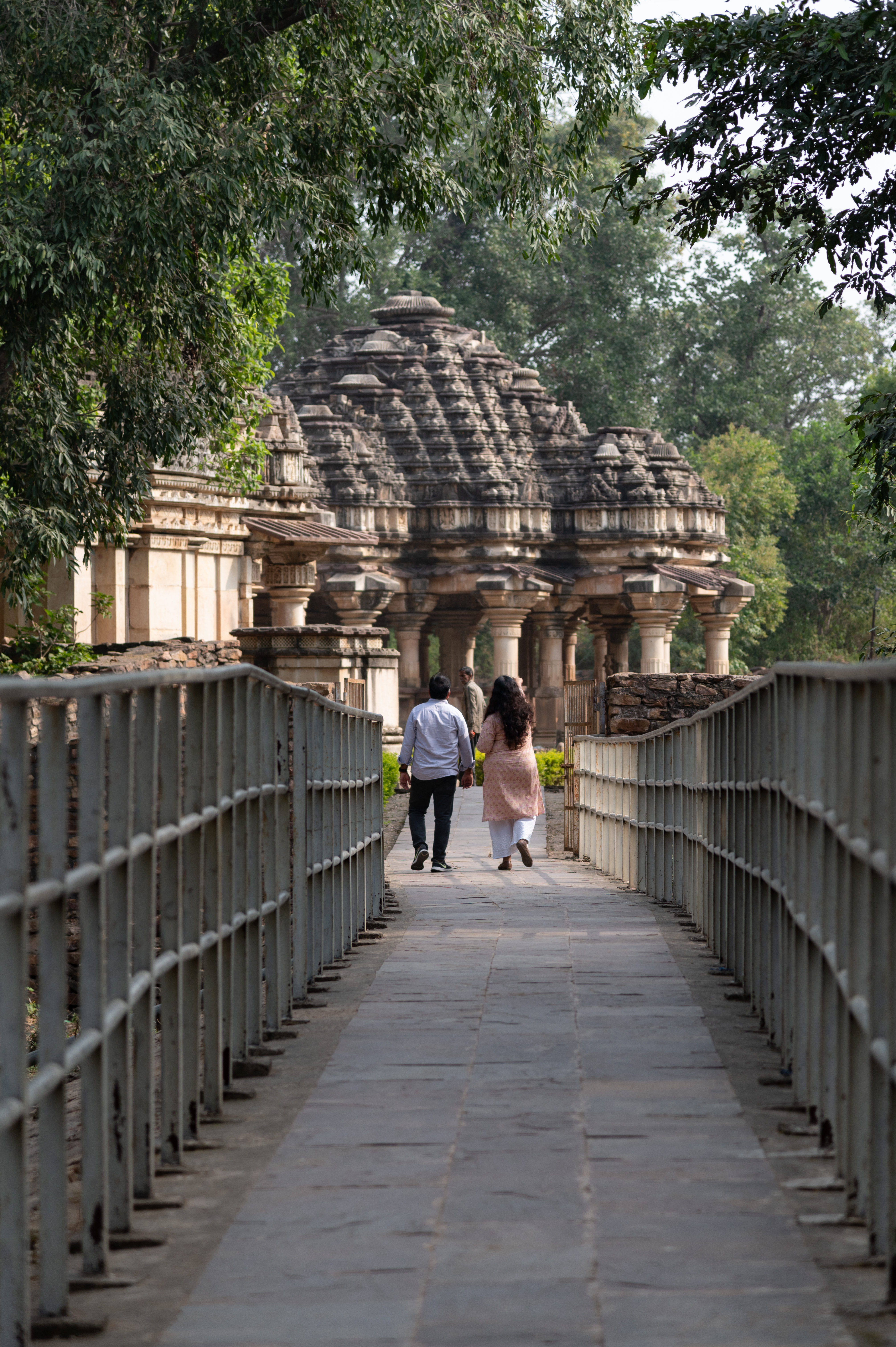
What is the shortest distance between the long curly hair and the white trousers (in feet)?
2.87

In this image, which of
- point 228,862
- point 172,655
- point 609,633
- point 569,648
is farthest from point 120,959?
point 609,633

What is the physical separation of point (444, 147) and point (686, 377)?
43.7 metres

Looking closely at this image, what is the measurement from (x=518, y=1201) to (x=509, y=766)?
9.58 metres

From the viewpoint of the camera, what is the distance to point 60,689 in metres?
3.22

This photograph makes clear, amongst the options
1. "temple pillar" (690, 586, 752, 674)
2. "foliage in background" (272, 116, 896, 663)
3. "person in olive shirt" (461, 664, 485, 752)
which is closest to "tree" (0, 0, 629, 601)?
"person in olive shirt" (461, 664, 485, 752)

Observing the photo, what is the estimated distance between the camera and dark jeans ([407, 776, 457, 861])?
13.4 m

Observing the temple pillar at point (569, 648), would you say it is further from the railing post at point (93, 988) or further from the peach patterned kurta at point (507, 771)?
the railing post at point (93, 988)

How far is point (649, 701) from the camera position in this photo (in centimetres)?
1591

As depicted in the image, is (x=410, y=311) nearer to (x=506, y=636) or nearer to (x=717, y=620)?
(x=506, y=636)

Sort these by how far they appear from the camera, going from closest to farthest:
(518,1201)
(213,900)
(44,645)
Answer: (518,1201)
(213,900)
(44,645)

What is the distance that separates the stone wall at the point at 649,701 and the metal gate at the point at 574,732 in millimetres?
1177

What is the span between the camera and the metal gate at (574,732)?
1719 cm

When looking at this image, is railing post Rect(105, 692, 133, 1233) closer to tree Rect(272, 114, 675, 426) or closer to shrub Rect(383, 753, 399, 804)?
shrub Rect(383, 753, 399, 804)

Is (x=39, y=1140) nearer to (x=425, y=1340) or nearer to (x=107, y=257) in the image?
(x=425, y=1340)
